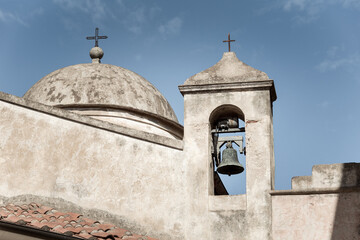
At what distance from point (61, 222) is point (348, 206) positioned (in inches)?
153

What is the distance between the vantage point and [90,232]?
10.5 meters

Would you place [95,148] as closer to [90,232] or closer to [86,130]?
[86,130]

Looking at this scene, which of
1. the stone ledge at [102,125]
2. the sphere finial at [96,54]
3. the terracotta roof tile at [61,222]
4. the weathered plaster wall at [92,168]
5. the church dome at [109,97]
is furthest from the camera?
the sphere finial at [96,54]

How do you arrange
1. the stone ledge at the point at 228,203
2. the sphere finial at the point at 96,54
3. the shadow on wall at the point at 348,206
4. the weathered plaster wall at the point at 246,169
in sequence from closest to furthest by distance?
the shadow on wall at the point at 348,206, the weathered plaster wall at the point at 246,169, the stone ledge at the point at 228,203, the sphere finial at the point at 96,54

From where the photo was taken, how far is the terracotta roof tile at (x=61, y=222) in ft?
33.6

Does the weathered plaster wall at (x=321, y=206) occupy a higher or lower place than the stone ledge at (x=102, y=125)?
lower

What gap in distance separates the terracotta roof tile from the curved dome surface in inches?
148

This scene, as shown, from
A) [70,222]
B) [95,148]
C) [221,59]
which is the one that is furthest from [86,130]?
[221,59]

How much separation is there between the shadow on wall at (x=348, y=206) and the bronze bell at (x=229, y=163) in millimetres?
1595

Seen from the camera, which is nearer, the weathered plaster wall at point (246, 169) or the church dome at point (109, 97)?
the weathered plaster wall at point (246, 169)

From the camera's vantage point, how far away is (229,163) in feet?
38.4

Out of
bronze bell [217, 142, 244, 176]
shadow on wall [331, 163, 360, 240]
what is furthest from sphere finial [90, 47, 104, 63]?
shadow on wall [331, 163, 360, 240]

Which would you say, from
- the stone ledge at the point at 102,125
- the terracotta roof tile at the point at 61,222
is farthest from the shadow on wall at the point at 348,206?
the terracotta roof tile at the point at 61,222

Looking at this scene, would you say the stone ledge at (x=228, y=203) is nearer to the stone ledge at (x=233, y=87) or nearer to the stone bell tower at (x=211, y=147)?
the stone bell tower at (x=211, y=147)
